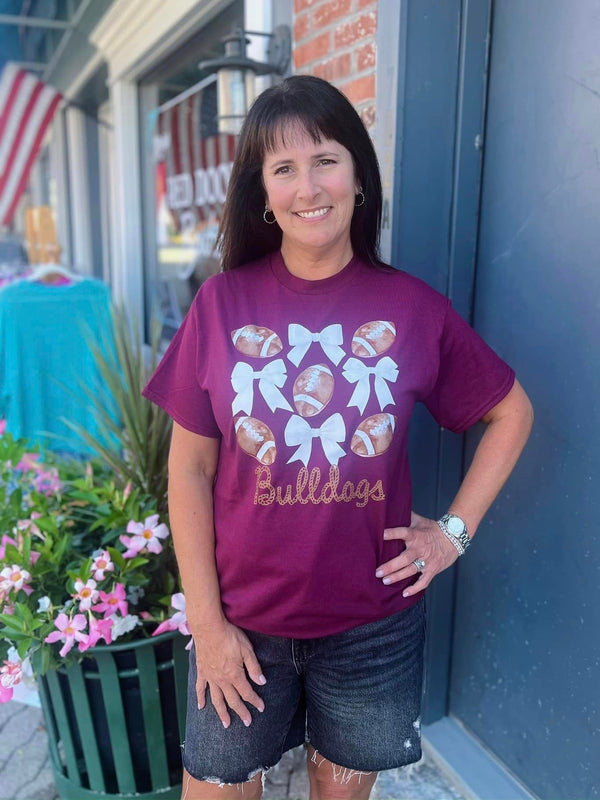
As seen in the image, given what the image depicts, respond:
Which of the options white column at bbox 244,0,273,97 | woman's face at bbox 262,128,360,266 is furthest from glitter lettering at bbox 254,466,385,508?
white column at bbox 244,0,273,97

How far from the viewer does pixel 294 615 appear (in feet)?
4.33

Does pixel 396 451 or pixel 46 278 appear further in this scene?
pixel 46 278

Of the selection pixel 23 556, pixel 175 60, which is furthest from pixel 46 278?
pixel 23 556

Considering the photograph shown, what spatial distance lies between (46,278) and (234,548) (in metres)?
2.92

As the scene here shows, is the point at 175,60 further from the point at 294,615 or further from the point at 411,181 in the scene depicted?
the point at 294,615

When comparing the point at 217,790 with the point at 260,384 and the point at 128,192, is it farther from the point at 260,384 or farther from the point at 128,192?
the point at 128,192

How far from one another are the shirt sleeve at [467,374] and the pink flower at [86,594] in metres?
0.94

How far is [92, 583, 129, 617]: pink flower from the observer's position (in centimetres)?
172

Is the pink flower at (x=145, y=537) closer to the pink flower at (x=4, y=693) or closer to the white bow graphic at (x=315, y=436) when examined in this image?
the pink flower at (x=4, y=693)

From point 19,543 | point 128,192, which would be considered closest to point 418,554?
point 19,543

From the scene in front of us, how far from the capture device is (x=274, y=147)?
1.32 metres

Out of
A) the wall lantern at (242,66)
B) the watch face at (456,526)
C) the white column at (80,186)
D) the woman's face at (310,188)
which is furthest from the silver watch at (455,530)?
the white column at (80,186)

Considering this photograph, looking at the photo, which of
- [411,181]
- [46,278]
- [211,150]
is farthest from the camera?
[211,150]

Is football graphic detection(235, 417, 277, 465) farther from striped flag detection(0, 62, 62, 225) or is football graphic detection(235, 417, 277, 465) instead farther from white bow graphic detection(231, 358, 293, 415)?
striped flag detection(0, 62, 62, 225)
